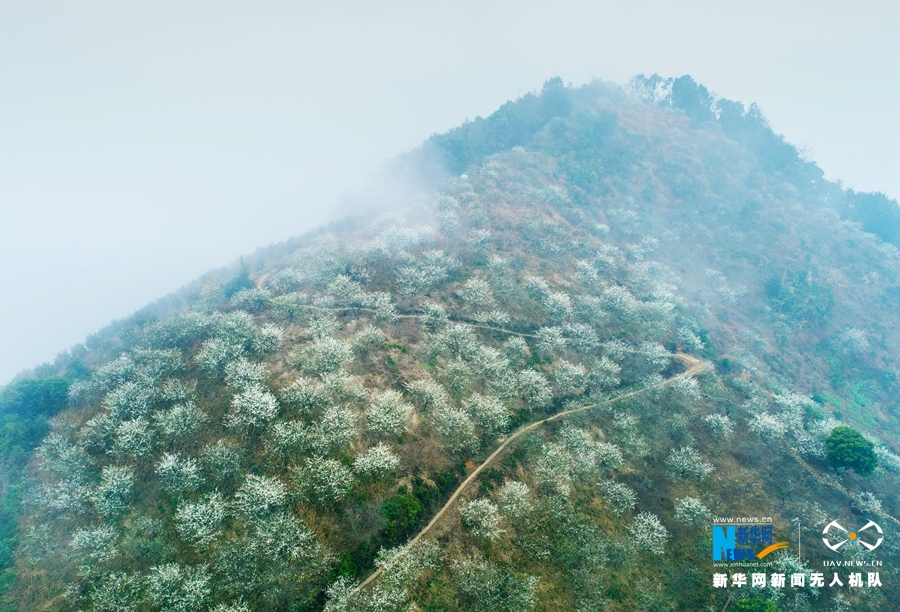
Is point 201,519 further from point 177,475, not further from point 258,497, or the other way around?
point 177,475

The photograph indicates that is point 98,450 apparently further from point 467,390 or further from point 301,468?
point 467,390

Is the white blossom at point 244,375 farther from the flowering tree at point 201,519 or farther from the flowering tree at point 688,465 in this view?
the flowering tree at point 688,465

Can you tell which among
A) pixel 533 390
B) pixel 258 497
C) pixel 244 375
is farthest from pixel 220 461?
pixel 533 390

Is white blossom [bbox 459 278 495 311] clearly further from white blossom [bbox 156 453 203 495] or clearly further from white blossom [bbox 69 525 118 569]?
white blossom [bbox 69 525 118 569]

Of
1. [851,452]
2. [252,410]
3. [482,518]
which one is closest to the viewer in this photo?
[482,518]

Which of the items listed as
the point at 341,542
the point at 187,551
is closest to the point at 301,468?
the point at 341,542

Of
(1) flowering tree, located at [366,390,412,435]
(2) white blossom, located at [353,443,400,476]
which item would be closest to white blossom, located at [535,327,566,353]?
(1) flowering tree, located at [366,390,412,435]
